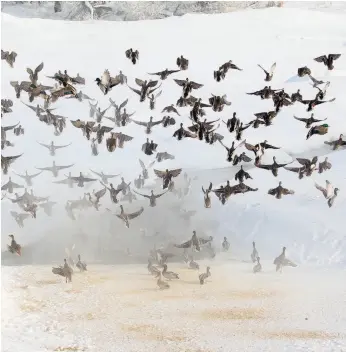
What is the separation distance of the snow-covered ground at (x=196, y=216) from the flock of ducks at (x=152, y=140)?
0.70 ft

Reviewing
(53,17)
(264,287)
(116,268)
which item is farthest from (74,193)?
(53,17)

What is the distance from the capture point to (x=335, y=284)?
42.3 feet

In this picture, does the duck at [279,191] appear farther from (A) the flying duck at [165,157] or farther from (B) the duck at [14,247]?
(B) the duck at [14,247]

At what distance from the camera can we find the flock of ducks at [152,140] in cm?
1510

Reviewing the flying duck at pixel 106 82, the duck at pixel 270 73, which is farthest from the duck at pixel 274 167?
the flying duck at pixel 106 82

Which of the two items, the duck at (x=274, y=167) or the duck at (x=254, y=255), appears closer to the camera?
the duck at (x=254, y=255)

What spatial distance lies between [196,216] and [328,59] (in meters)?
7.40

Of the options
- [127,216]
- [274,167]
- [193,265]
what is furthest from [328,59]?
[193,265]

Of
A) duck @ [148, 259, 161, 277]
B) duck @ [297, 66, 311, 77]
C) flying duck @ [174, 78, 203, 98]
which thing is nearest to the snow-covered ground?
duck @ [148, 259, 161, 277]

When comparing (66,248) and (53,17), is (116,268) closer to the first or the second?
(66,248)

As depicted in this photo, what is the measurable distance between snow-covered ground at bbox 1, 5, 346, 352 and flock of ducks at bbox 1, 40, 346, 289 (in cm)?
21

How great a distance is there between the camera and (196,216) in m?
15.5

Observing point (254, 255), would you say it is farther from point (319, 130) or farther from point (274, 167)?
point (319, 130)

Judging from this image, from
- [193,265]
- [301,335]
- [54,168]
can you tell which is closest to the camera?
[301,335]
